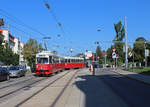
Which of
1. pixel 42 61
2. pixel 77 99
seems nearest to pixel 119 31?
pixel 42 61

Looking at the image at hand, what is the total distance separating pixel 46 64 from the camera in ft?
96.3

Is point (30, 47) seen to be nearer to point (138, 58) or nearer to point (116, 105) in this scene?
point (138, 58)

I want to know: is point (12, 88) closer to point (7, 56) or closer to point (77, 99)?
point (77, 99)

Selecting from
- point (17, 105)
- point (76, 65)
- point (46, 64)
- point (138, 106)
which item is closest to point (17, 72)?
point (46, 64)

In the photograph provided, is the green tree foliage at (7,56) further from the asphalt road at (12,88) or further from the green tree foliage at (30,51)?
the asphalt road at (12,88)

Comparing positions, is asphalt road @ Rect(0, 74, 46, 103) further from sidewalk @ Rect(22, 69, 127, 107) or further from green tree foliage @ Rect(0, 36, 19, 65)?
green tree foliage @ Rect(0, 36, 19, 65)

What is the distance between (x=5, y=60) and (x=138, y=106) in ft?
127

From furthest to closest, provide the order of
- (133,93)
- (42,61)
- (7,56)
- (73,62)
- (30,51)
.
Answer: (30,51) < (73,62) < (7,56) < (42,61) < (133,93)

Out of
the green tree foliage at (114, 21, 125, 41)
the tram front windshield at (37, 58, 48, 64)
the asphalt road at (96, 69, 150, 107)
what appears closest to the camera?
the asphalt road at (96, 69, 150, 107)

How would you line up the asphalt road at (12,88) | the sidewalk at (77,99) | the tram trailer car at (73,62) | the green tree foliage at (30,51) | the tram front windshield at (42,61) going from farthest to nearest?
the green tree foliage at (30,51) < the tram trailer car at (73,62) < the tram front windshield at (42,61) < the asphalt road at (12,88) < the sidewalk at (77,99)

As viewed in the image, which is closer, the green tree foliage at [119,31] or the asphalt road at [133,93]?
the asphalt road at [133,93]

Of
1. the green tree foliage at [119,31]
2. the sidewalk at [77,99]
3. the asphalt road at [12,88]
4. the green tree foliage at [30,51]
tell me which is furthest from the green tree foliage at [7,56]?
the green tree foliage at [119,31]

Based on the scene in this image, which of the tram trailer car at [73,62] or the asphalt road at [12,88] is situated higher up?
the tram trailer car at [73,62]

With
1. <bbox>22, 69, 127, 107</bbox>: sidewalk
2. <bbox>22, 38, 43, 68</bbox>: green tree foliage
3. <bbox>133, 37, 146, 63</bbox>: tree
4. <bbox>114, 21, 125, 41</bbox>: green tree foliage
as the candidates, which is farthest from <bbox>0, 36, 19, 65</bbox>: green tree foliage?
<bbox>133, 37, 146, 63</bbox>: tree
